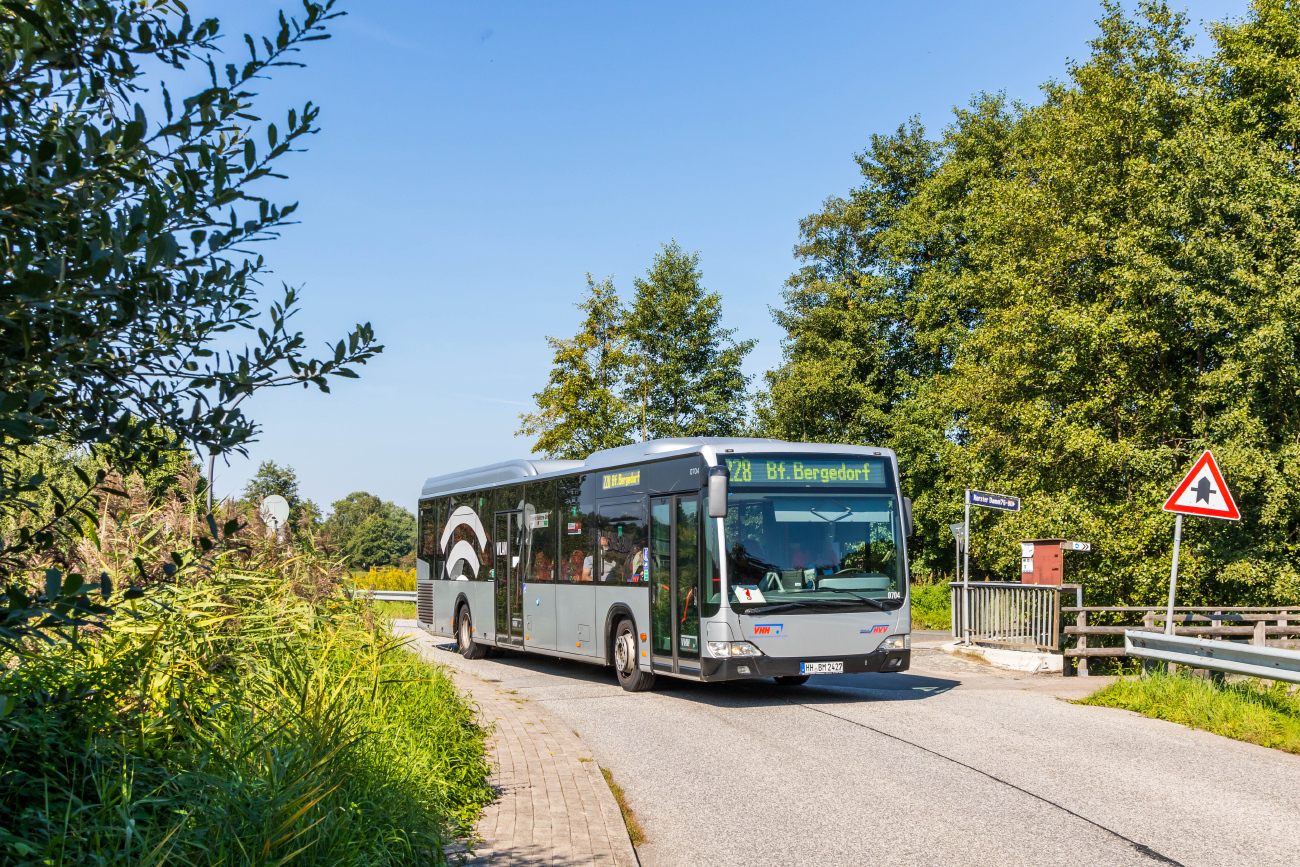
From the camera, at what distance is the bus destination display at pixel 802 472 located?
12.7m

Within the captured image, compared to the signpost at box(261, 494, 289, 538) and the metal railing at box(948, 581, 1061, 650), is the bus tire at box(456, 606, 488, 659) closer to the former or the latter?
the metal railing at box(948, 581, 1061, 650)

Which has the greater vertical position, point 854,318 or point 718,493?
point 854,318

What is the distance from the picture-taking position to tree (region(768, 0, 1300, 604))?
24578 millimetres

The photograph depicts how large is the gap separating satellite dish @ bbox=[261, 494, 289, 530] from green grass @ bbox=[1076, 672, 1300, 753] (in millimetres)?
8917

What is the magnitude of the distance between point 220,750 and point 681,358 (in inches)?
1580

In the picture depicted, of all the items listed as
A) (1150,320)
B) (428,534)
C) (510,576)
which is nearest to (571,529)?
(510,576)

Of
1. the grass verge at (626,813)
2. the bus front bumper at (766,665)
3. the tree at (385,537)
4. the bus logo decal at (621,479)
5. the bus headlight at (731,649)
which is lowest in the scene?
the tree at (385,537)

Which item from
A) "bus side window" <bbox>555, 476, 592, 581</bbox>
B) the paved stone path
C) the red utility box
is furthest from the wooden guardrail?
the paved stone path

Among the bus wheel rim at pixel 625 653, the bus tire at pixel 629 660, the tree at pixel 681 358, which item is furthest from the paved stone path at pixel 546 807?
the tree at pixel 681 358

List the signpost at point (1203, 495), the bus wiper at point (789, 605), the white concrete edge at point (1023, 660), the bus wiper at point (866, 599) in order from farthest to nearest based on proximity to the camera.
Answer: the white concrete edge at point (1023, 660), the bus wiper at point (866, 599), the signpost at point (1203, 495), the bus wiper at point (789, 605)

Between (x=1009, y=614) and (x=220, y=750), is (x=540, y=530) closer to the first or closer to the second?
(x=1009, y=614)

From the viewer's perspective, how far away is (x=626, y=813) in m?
7.25

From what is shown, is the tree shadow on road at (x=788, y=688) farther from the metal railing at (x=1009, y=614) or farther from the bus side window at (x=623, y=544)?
the metal railing at (x=1009, y=614)

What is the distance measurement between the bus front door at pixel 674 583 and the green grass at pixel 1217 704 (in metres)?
4.79
